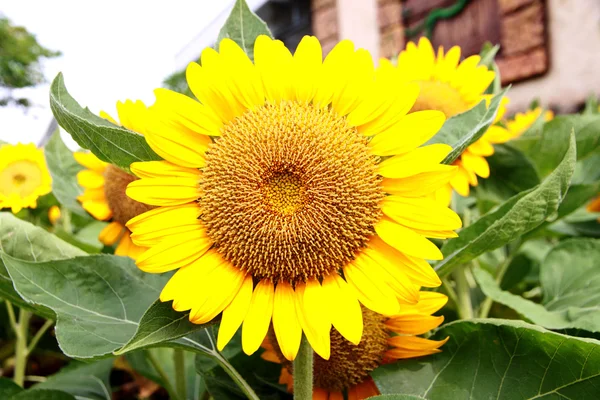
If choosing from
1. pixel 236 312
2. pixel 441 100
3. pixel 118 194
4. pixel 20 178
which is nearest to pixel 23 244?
pixel 118 194

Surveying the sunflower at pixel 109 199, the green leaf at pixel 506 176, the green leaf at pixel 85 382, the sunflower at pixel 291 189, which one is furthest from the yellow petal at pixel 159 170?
the green leaf at pixel 506 176

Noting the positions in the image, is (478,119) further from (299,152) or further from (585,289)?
(585,289)

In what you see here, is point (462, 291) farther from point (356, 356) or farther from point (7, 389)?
point (7, 389)

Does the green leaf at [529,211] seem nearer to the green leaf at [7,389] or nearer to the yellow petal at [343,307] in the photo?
the yellow petal at [343,307]

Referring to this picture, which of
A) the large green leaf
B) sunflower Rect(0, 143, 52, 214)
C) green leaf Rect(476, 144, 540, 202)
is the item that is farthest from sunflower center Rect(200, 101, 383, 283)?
sunflower Rect(0, 143, 52, 214)

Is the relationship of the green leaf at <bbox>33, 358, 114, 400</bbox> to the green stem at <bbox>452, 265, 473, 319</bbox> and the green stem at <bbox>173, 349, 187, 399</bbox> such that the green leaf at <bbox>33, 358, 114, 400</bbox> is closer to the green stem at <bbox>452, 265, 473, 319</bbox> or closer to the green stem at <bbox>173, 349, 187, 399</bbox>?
the green stem at <bbox>173, 349, 187, 399</bbox>

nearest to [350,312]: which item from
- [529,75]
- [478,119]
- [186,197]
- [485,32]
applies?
[186,197]
